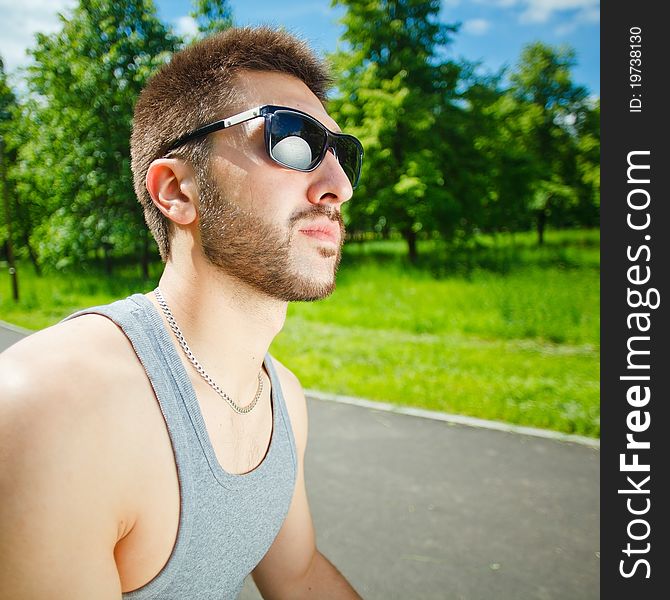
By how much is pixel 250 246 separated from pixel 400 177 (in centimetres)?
1145

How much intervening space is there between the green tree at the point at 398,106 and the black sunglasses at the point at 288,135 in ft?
34.6

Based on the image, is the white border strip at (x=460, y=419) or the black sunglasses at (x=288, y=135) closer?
the black sunglasses at (x=288, y=135)

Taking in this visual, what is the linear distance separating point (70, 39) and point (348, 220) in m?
8.12

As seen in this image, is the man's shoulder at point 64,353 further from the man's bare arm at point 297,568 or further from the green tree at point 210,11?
the green tree at point 210,11

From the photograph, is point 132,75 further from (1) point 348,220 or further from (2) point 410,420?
(2) point 410,420

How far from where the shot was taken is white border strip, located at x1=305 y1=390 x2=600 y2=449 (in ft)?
16.4

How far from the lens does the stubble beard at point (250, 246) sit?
4.38ft

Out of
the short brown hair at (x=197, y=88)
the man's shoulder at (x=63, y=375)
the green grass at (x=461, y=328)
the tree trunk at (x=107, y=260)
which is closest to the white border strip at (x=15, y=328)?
the green grass at (x=461, y=328)

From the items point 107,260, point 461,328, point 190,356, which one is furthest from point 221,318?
point 107,260

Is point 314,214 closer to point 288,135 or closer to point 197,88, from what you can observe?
point 288,135

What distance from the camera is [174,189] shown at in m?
1.42

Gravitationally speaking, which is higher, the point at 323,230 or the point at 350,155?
the point at 350,155

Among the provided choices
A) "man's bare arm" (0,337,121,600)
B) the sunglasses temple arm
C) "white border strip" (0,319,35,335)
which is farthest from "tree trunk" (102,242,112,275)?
"man's bare arm" (0,337,121,600)

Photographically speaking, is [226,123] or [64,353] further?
[226,123]
